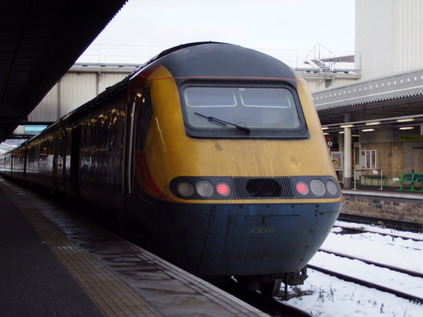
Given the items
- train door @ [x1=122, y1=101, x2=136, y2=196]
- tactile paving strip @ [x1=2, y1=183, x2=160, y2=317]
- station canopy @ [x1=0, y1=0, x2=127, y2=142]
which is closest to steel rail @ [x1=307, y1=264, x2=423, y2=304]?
train door @ [x1=122, y1=101, x2=136, y2=196]

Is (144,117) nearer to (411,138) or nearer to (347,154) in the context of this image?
(411,138)

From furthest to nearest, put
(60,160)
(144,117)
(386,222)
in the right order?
1. (386,222)
2. (60,160)
3. (144,117)

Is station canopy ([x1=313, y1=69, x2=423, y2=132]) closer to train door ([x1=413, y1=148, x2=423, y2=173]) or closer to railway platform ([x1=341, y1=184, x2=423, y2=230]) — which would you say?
train door ([x1=413, y1=148, x2=423, y2=173])

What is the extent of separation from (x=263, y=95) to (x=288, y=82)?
418 mm

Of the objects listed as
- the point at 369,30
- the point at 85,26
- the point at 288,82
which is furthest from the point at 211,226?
Result: the point at 369,30

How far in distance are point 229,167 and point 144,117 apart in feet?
4.31

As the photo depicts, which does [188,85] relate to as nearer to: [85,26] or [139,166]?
[139,166]

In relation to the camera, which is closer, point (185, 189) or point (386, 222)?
point (185, 189)

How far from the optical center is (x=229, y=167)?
5.85m

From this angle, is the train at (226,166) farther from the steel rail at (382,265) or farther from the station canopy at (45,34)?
the station canopy at (45,34)

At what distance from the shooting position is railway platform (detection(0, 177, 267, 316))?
4.38 metres

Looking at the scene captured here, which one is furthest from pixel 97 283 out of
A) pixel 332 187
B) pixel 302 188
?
pixel 332 187

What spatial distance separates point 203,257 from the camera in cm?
583

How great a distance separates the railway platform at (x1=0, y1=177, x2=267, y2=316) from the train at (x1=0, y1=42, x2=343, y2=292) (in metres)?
0.52
